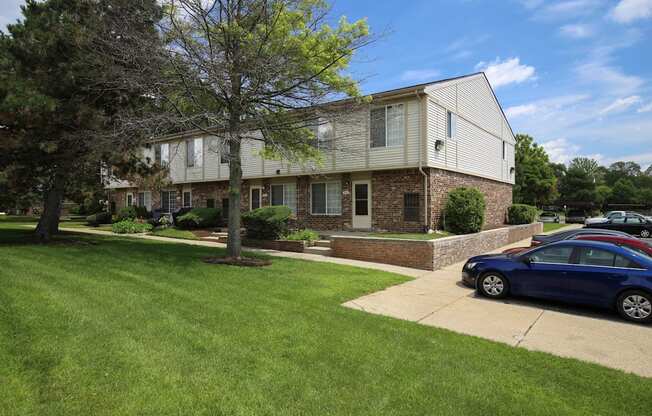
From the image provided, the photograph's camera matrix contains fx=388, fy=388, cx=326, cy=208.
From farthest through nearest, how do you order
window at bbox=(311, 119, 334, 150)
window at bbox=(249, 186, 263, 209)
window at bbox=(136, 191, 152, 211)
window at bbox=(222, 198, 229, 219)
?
window at bbox=(136, 191, 152, 211)
window at bbox=(222, 198, 229, 219)
window at bbox=(249, 186, 263, 209)
window at bbox=(311, 119, 334, 150)

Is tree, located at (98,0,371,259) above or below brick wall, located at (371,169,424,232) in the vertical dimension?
above

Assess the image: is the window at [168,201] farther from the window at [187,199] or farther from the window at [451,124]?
the window at [451,124]

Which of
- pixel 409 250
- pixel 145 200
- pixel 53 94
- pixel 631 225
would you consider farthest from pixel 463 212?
pixel 145 200

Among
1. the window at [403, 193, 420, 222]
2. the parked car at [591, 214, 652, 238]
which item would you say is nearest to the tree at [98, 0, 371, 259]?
the window at [403, 193, 420, 222]

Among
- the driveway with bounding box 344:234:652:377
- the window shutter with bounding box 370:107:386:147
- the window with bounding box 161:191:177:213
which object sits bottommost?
the driveway with bounding box 344:234:652:377

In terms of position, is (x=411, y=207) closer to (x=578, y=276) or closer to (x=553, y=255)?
(x=553, y=255)

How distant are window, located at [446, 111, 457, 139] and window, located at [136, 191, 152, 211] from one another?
20.7 m

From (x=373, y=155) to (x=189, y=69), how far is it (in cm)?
877

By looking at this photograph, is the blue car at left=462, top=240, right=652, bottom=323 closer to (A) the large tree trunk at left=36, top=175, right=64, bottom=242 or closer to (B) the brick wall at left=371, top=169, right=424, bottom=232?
(B) the brick wall at left=371, top=169, right=424, bottom=232

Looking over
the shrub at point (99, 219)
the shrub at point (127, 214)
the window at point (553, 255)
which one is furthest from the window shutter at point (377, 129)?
the shrub at point (99, 219)

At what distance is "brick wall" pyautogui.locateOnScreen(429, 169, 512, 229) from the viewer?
15.5m

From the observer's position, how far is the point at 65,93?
10922 mm

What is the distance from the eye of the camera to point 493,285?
8.29 meters

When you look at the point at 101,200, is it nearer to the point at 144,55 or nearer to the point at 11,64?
the point at 11,64
